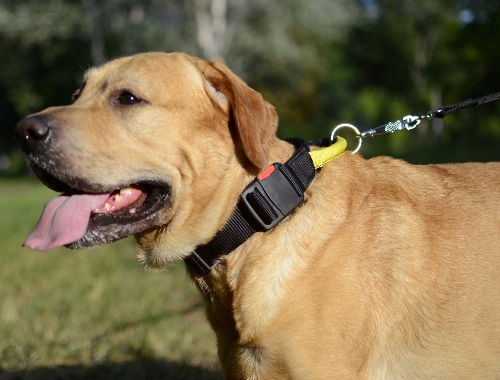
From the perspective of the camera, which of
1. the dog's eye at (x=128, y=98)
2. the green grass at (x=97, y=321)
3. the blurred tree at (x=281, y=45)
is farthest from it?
the blurred tree at (x=281, y=45)

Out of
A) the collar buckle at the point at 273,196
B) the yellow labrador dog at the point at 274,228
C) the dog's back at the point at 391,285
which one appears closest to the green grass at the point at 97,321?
the yellow labrador dog at the point at 274,228

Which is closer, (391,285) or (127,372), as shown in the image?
(391,285)

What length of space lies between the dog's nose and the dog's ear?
0.90 m

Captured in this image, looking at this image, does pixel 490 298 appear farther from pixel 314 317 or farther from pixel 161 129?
pixel 161 129

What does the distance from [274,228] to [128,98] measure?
3.57 feet

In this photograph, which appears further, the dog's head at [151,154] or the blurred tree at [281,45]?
the blurred tree at [281,45]

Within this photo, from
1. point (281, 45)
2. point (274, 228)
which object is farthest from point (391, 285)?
point (281, 45)

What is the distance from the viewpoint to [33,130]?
2920mm

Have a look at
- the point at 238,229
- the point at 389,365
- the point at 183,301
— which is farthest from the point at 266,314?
the point at 183,301

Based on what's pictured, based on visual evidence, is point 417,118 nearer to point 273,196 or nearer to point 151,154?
point 273,196

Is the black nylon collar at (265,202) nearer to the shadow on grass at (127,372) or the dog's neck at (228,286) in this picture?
the dog's neck at (228,286)

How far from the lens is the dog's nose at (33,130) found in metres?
2.92

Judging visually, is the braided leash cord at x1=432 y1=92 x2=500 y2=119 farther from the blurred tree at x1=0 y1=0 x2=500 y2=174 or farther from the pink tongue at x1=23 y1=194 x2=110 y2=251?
the blurred tree at x1=0 y1=0 x2=500 y2=174

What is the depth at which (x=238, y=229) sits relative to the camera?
2977 mm
